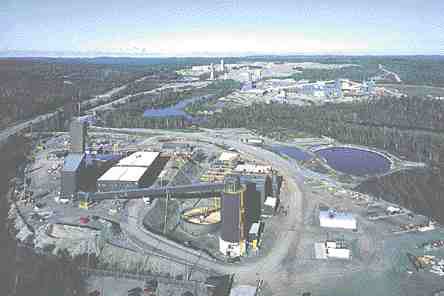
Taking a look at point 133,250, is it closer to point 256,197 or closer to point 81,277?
point 81,277

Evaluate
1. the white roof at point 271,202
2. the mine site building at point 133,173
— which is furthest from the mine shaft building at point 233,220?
the mine site building at point 133,173

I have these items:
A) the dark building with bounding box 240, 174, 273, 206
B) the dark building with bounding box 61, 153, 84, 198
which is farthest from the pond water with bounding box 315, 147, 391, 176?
the dark building with bounding box 61, 153, 84, 198

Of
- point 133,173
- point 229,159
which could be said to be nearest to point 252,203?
point 133,173

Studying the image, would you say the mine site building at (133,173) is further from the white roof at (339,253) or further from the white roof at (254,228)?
the white roof at (339,253)

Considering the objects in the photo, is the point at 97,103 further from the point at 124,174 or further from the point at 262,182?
the point at 262,182

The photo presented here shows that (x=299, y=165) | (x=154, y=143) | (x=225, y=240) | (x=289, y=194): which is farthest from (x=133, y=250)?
(x=154, y=143)

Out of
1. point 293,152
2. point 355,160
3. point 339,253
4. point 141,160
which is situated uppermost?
point 141,160

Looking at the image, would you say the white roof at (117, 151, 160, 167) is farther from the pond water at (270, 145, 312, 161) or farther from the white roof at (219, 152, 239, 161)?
the pond water at (270, 145, 312, 161)
